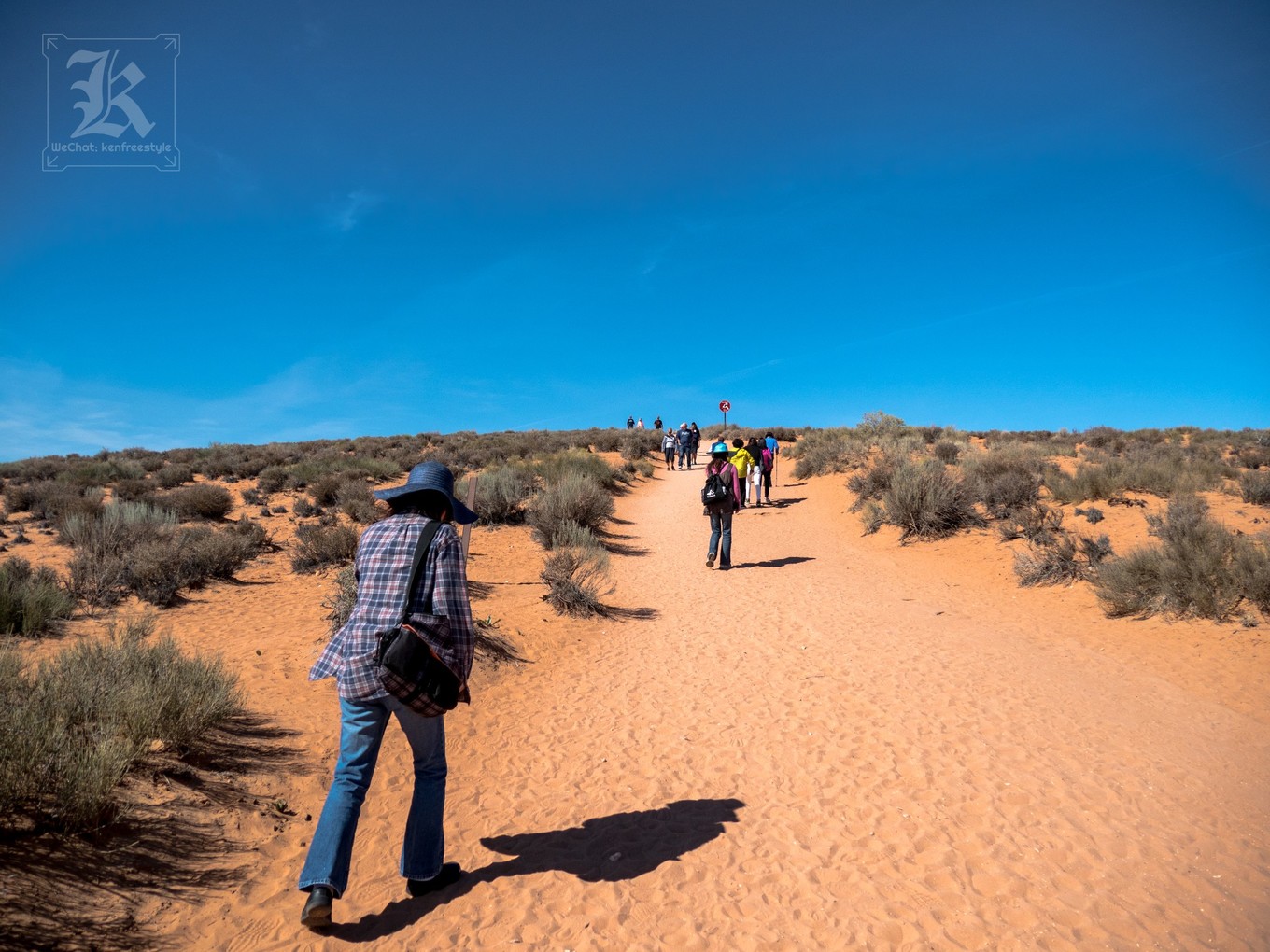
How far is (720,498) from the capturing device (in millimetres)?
11367

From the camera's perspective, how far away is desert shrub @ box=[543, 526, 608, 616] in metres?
8.98

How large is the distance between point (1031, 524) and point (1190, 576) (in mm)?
4005

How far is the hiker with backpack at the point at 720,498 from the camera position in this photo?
1133 centimetres

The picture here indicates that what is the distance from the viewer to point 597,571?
10047 millimetres

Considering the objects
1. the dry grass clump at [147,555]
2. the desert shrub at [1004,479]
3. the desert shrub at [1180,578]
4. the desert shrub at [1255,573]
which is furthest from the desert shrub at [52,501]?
the desert shrub at [1255,573]

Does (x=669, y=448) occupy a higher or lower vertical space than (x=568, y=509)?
higher

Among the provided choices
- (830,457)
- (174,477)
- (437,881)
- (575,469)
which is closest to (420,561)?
(437,881)

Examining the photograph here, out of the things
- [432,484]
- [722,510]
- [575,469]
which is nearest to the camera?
[432,484]

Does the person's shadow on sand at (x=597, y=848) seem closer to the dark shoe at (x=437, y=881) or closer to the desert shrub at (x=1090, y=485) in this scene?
the dark shoe at (x=437, y=881)

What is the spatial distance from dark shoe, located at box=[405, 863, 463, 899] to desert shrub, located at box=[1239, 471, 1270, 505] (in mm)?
16541

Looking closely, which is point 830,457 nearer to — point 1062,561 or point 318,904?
point 1062,561

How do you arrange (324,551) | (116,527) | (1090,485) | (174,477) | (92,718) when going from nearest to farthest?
(92,718) < (116,527) < (324,551) < (1090,485) < (174,477)

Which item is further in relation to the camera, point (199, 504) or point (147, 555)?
point (199, 504)

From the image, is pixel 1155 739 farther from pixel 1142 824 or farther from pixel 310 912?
pixel 310 912
